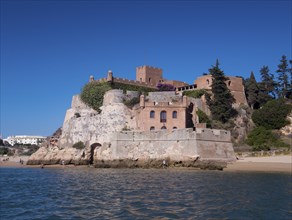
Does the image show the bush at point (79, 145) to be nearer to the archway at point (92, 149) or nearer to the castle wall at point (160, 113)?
the archway at point (92, 149)

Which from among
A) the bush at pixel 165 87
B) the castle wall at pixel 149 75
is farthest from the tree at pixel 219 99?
the castle wall at pixel 149 75

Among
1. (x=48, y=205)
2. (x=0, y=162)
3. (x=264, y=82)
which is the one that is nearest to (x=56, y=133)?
(x=0, y=162)

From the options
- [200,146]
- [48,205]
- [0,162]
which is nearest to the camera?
[48,205]

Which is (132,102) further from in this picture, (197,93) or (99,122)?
(197,93)

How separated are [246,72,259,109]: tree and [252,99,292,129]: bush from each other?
18.9 feet

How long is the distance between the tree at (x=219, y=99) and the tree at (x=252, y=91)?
20.3 feet

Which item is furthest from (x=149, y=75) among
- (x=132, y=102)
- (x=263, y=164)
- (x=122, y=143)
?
(x=263, y=164)

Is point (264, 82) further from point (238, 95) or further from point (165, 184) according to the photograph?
point (165, 184)

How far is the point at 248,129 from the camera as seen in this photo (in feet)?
155

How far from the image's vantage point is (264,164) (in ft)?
108

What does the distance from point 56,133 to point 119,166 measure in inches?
963

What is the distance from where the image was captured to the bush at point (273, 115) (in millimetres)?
Answer: 46750

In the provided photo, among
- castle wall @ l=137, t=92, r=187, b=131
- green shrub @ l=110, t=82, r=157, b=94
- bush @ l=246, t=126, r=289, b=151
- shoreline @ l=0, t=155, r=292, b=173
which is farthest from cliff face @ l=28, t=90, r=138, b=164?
bush @ l=246, t=126, r=289, b=151

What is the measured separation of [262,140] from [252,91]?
14.2 metres
